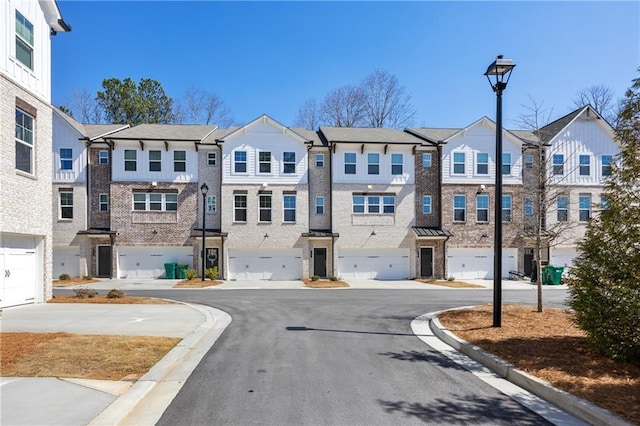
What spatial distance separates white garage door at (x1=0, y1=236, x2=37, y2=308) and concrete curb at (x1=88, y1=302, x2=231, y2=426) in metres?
8.09

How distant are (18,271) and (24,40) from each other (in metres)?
7.78

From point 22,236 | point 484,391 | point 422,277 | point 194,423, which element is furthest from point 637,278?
point 422,277

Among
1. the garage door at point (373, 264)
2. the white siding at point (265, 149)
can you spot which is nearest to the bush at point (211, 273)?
the white siding at point (265, 149)

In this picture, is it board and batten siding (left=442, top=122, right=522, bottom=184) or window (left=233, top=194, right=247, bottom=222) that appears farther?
board and batten siding (left=442, top=122, right=522, bottom=184)

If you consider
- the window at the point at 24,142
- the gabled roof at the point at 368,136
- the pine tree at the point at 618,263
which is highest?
the gabled roof at the point at 368,136

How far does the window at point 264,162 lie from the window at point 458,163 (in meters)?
13.1

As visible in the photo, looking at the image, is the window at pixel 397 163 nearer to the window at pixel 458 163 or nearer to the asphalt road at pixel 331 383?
the window at pixel 458 163

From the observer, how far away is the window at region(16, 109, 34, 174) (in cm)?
1385

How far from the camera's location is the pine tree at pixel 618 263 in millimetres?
7008

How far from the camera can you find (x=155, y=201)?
27703 millimetres

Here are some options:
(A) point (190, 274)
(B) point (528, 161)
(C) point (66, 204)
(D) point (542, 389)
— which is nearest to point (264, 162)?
(A) point (190, 274)

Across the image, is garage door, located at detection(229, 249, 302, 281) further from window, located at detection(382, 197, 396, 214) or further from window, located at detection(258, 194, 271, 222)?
window, located at detection(382, 197, 396, 214)

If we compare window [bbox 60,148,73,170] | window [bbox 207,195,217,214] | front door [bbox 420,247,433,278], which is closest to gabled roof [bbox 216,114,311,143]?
window [bbox 207,195,217,214]

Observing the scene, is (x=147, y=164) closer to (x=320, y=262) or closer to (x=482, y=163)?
(x=320, y=262)
